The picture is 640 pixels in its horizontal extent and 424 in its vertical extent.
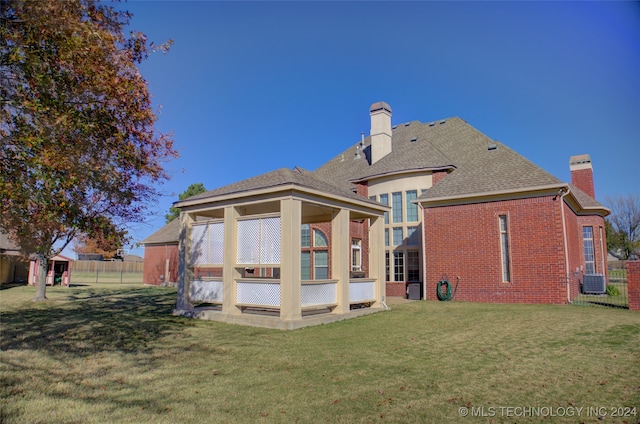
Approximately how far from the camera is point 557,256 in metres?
15.0

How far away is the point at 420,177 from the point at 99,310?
47.9 feet

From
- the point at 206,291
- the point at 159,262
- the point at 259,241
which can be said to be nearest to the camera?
the point at 259,241

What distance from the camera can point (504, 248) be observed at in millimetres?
16328

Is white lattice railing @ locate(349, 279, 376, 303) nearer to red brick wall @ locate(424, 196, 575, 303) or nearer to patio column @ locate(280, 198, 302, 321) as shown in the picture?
patio column @ locate(280, 198, 302, 321)

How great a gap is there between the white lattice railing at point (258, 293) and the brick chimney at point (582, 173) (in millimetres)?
23452

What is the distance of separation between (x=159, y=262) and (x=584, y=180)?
3100 centimetres

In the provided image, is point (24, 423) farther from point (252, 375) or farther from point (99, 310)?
point (99, 310)

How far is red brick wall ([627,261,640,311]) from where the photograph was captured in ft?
42.6

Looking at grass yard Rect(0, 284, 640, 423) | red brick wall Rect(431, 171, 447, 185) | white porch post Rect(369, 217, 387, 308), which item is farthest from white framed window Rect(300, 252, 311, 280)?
grass yard Rect(0, 284, 640, 423)

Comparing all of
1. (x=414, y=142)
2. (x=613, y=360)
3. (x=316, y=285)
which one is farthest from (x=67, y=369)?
(x=414, y=142)

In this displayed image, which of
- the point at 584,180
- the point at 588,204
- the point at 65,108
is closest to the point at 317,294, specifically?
the point at 65,108

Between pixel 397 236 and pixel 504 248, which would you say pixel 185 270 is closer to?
pixel 397 236

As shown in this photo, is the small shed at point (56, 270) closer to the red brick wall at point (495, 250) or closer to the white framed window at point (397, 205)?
the white framed window at point (397, 205)

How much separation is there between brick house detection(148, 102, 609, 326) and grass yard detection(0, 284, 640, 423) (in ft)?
11.3
